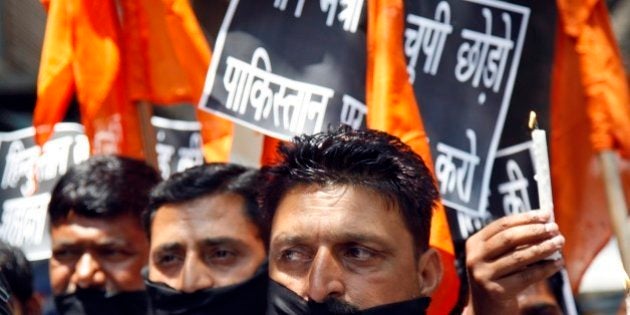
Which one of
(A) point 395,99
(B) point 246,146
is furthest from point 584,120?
(B) point 246,146

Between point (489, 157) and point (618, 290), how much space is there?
4.09 metres

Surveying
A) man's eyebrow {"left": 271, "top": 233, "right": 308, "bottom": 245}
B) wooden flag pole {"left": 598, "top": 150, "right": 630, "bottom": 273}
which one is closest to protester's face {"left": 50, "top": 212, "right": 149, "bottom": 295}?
wooden flag pole {"left": 598, "top": 150, "right": 630, "bottom": 273}

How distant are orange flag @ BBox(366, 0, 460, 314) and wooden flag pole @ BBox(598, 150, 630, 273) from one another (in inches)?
24.1

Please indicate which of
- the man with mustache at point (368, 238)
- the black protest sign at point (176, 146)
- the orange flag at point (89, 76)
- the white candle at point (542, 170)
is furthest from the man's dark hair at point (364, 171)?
the black protest sign at point (176, 146)

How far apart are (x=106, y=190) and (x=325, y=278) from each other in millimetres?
2154

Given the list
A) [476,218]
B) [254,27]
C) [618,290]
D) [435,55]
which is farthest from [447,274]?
[618,290]

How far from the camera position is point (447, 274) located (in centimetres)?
534

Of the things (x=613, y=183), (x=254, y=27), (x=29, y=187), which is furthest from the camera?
(x=29, y=187)

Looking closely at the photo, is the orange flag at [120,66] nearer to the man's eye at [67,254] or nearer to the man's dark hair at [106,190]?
the man's dark hair at [106,190]

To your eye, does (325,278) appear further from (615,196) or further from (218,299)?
(615,196)

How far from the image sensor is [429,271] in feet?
14.1

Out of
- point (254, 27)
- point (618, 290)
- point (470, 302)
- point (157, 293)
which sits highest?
point (254, 27)

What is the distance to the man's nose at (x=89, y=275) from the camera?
229 inches

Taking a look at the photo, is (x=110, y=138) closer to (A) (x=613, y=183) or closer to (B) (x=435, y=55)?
(B) (x=435, y=55)
